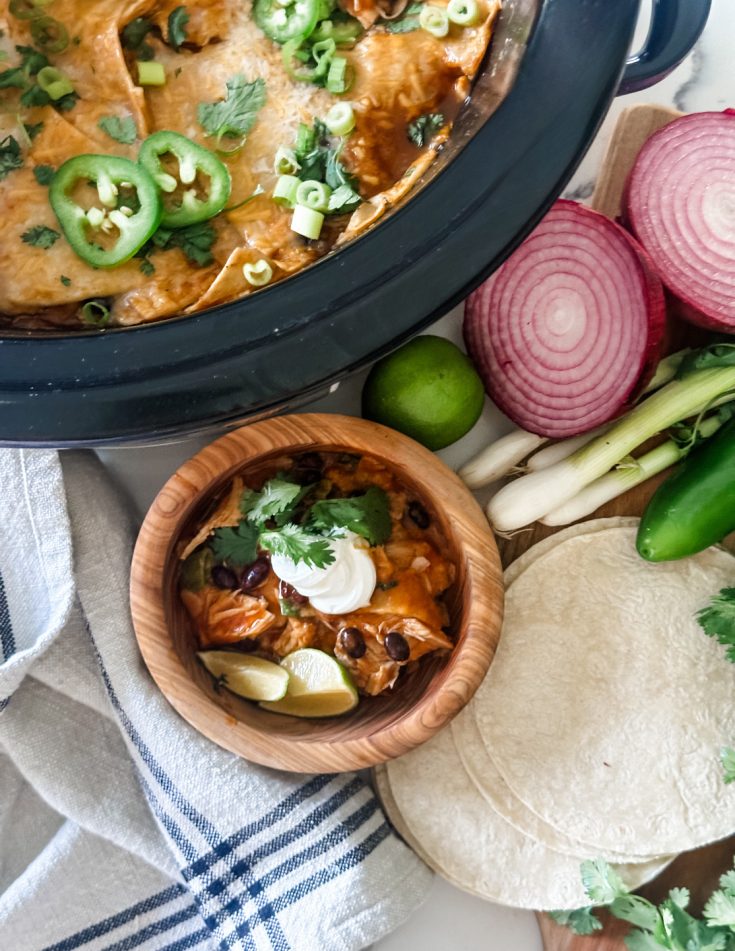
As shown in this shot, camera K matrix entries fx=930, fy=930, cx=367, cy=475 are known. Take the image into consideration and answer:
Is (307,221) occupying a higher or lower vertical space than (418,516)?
higher

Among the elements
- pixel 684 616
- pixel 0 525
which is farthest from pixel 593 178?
pixel 0 525

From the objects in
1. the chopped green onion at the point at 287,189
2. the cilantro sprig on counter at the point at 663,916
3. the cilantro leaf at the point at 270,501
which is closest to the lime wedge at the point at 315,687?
the cilantro leaf at the point at 270,501

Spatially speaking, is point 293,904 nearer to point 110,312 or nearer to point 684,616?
point 684,616

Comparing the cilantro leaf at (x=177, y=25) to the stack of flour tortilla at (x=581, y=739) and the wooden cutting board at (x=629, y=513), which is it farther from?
the stack of flour tortilla at (x=581, y=739)

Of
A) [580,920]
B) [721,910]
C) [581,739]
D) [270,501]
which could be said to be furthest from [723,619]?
[270,501]

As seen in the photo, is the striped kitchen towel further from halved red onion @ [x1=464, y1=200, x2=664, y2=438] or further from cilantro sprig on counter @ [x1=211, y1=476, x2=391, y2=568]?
halved red onion @ [x1=464, y1=200, x2=664, y2=438]

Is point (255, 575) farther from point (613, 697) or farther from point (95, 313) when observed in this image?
point (613, 697)

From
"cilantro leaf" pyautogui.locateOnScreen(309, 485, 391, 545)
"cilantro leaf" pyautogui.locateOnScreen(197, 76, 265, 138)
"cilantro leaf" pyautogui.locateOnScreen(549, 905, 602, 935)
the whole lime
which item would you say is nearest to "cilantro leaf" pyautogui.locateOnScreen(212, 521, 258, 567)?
"cilantro leaf" pyautogui.locateOnScreen(309, 485, 391, 545)
